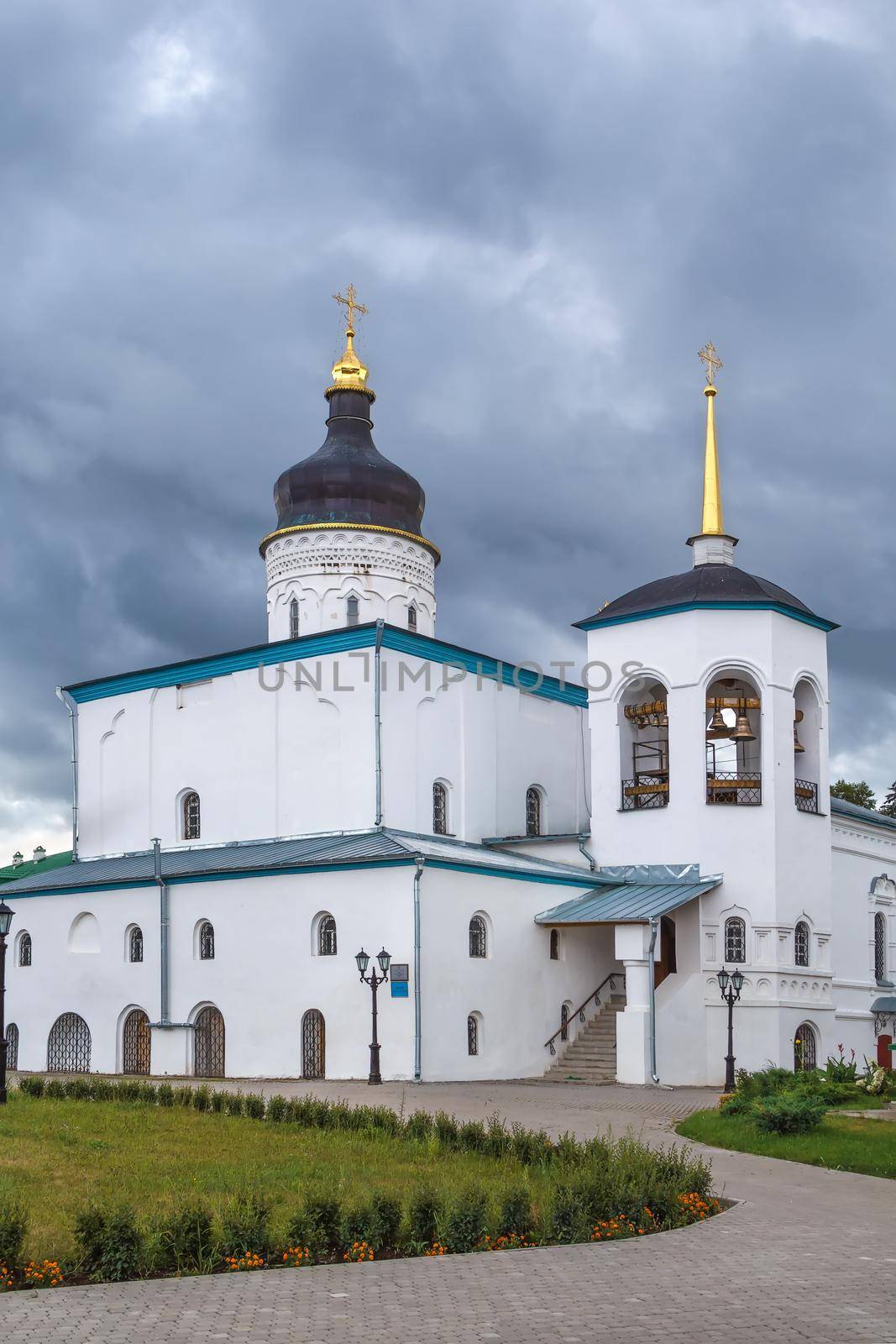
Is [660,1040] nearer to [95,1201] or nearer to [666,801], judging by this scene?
[666,801]

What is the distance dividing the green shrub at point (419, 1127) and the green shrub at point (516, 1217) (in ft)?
14.9

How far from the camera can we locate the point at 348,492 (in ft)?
115

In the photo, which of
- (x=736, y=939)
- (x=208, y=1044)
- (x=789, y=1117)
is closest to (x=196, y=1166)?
(x=789, y=1117)

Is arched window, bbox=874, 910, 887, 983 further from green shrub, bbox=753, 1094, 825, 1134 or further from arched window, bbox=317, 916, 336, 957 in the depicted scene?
green shrub, bbox=753, 1094, 825, 1134

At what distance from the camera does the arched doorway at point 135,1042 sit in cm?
→ 2847

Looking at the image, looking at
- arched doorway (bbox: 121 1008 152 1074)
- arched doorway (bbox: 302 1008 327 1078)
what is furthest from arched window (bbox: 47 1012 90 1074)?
arched doorway (bbox: 302 1008 327 1078)

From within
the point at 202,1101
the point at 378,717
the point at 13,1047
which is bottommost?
the point at 13,1047

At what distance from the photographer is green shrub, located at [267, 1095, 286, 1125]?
1630cm

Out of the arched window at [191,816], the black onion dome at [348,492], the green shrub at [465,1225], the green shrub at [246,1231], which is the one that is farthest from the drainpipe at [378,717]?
the green shrub at [246,1231]

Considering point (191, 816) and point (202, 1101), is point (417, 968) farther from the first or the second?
point (191, 816)

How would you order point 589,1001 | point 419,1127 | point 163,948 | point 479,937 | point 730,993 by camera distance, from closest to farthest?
point 419,1127
point 730,993
point 479,937
point 163,948
point 589,1001

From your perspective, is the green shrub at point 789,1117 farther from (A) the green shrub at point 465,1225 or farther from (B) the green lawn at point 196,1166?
(A) the green shrub at point 465,1225

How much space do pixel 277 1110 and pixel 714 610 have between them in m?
14.9

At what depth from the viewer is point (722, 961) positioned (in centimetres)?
2689
